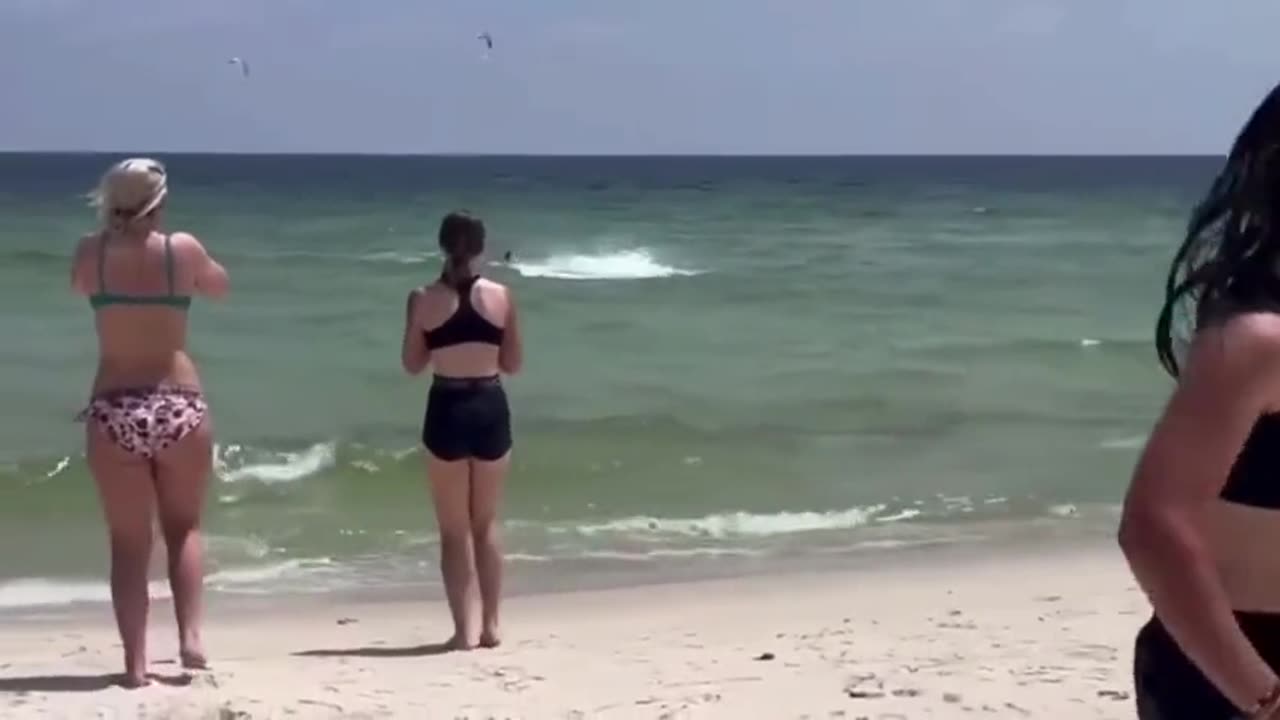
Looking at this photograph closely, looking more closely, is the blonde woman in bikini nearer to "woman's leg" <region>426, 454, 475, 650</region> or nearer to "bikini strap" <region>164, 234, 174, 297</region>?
"bikini strap" <region>164, 234, 174, 297</region>

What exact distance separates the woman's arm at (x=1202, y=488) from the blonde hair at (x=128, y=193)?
127 inches

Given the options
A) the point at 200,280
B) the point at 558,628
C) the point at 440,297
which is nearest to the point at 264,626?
the point at 558,628

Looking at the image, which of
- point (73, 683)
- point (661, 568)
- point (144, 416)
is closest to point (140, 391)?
point (144, 416)

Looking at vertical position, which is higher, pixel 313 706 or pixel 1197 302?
pixel 1197 302

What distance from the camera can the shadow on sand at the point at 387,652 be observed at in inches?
223

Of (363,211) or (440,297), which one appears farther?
(363,211)

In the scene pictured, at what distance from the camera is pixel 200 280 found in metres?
4.47

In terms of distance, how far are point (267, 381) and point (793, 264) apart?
17463 millimetres

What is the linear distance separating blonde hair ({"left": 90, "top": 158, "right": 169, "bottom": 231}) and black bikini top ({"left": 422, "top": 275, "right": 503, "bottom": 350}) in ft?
3.52

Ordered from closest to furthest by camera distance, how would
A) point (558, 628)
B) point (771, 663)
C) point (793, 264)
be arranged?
point (771, 663) < point (558, 628) < point (793, 264)

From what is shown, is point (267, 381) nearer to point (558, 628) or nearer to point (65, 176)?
point (558, 628)

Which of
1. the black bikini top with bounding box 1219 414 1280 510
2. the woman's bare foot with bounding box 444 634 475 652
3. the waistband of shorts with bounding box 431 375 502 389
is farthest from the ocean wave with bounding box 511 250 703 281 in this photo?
the black bikini top with bounding box 1219 414 1280 510

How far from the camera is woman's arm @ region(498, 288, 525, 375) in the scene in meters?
5.29

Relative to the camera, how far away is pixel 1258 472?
5.40ft
